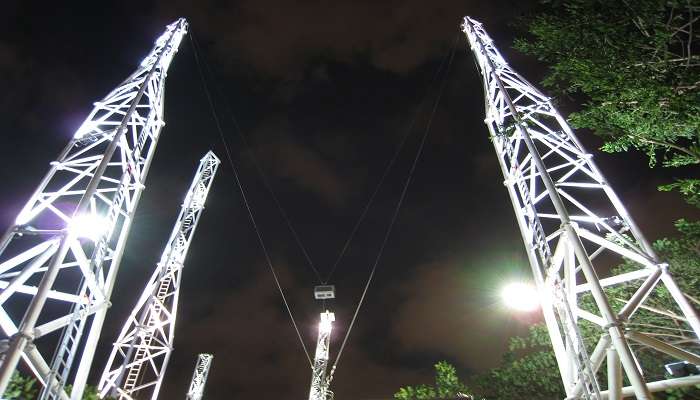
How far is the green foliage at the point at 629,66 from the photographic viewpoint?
7727 millimetres

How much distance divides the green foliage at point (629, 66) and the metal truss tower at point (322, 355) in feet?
68.0

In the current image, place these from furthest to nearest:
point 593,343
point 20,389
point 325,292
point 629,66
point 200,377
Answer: point 200,377 < point 325,292 < point 593,343 < point 629,66 < point 20,389

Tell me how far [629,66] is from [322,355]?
22947 millimetres

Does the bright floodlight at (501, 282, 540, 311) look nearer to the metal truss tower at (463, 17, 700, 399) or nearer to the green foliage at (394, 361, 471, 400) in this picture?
the metal truss tower at (463, 17, 700, 399)

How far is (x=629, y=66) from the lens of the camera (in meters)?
8.20

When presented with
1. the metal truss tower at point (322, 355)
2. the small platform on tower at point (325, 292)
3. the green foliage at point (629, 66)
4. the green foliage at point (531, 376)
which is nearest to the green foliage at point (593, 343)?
the green foliage at point (531, 376)

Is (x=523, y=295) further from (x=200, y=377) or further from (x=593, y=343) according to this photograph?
(x=200, y=377)

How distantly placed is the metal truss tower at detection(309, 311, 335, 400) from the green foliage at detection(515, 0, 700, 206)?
2072cm

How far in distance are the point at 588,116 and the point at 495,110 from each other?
2.11 meters

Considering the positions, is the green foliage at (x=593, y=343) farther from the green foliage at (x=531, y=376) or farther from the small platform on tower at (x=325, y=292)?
the small platform on tower at (x=325, y=292)

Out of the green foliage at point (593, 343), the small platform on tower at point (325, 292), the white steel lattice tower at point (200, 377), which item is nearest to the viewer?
the green foliage at point (593, 343)

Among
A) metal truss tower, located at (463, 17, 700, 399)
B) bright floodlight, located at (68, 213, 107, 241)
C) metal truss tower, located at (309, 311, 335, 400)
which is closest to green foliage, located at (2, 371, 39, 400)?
bright floodlight, located at (68, 213, 107, 241)

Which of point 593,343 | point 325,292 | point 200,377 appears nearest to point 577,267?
point 593,343

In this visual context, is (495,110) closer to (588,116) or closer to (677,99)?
(588,116)
